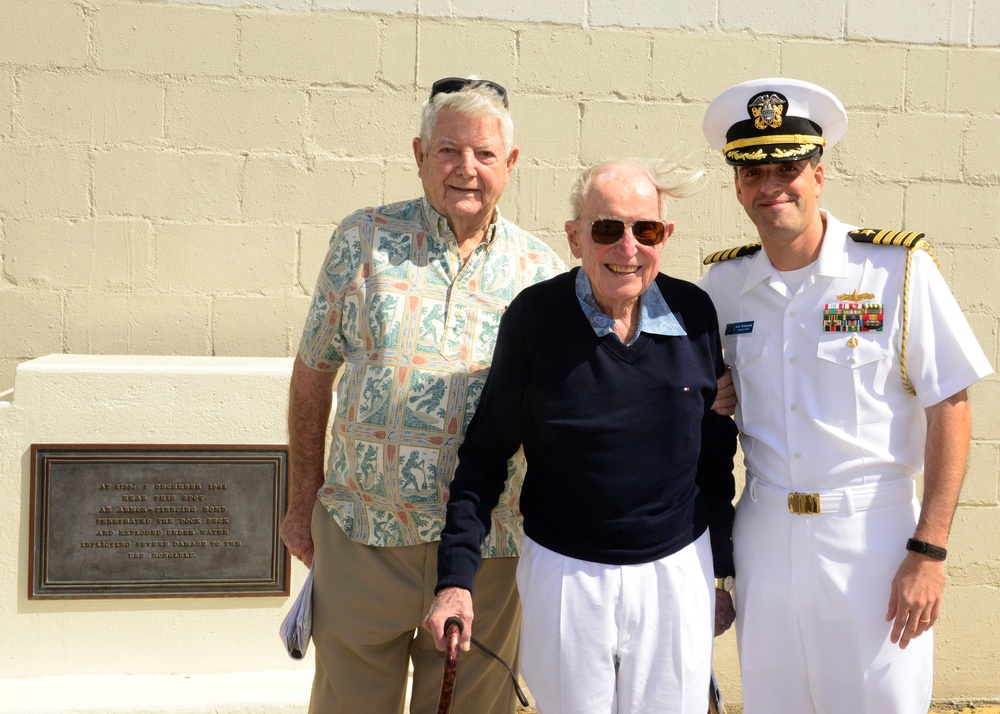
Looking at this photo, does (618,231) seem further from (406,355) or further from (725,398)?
(406,355)

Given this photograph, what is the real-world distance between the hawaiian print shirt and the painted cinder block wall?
4.74ft

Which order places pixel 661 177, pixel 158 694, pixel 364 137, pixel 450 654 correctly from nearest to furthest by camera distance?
pixel 450 654
pixel 661 177
pixel 158 694
pixel 364 137

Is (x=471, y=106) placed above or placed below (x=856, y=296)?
above

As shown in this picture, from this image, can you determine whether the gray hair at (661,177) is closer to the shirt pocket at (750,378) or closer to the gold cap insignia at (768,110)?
the gold cap insignia at (768,110)

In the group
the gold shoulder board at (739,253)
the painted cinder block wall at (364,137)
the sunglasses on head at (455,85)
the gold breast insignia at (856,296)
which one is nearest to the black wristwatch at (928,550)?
the gold breast insignia at (856,296)

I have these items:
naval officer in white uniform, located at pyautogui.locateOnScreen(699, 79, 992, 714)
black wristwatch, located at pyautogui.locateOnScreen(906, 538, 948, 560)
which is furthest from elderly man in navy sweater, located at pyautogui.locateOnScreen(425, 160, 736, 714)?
black wristwatch, located at pyautogui.locateOnScreen(906, 538, 948, 560)

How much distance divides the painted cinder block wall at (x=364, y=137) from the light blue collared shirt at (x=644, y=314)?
1.75m

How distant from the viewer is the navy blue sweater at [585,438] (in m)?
2.06

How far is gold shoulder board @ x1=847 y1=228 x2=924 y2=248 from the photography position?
2.30 meters

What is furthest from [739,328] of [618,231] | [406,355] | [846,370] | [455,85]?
[455,85]

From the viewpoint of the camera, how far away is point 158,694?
3.38 meters

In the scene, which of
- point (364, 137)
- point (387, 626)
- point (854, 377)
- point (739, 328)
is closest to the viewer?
point (854, 377)

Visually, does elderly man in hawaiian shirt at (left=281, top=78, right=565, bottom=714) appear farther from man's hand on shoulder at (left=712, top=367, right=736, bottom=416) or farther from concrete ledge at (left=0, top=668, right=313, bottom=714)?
concrete ledge at (left=0, top=668, right=313, bottom=714)

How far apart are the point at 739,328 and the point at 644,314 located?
359 mm
